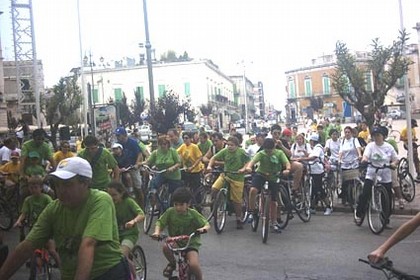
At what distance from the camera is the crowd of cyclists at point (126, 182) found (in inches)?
134

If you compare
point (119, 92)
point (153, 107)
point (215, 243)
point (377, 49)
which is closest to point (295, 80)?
point (119, 92)

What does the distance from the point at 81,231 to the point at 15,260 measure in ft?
1.38

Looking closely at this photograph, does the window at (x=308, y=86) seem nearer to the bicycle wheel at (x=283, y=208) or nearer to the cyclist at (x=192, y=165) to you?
the cyclist at (x=192, y=165)

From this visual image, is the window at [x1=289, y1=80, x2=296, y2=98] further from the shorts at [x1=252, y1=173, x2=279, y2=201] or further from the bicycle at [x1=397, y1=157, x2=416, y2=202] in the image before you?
the shorts at [x1=252, y1=173, x2=279, y2=201]

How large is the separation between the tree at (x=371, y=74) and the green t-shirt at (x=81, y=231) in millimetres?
11447

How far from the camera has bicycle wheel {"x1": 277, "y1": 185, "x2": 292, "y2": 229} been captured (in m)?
10.0

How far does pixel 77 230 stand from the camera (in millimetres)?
3404

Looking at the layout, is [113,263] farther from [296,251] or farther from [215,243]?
[215,243]

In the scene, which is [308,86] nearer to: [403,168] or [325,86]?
[325,86]

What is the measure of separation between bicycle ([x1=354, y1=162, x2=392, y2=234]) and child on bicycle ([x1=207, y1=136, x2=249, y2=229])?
7.51 feet

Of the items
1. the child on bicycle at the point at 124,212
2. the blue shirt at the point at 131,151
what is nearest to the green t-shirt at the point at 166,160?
the blue shirt at the point at 131,151

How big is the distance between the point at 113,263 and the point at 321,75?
8765 cm

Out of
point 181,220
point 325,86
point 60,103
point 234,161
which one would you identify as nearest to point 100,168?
point 234,161

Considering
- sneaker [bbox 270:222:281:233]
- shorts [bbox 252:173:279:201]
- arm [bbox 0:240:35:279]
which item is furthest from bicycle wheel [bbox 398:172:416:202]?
arm [bbox 0:240:35:279]
